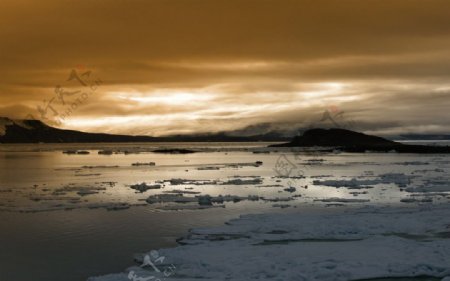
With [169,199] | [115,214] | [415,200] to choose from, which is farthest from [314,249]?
[415,200]

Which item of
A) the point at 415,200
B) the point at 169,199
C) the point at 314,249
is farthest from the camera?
the point at 169,199

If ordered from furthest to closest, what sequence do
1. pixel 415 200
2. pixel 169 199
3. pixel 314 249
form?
pixel 169 199 → pixel 415 200 → pixel 314 249

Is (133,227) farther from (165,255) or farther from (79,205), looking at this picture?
(79,205)

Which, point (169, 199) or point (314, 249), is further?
point (169, 199)

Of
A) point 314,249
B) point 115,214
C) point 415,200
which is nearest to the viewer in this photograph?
point 314,249

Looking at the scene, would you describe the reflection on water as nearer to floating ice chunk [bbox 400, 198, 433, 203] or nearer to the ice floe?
floating ice chunk [bbox 400, 198, 433, 203]

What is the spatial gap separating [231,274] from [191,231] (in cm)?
546

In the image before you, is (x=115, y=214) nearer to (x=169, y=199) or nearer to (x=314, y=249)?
(x=169, y=199)

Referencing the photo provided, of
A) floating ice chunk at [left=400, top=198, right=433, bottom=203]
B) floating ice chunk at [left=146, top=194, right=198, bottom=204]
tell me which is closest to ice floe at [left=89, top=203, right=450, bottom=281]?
floating ice chunk at [left=400, top=198, right=433, bottom=203]

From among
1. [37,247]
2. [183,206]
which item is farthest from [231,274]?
[183,206]

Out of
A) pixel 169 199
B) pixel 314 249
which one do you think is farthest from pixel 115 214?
pixel 314 249

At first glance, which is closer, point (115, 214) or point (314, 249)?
point (314, 249)

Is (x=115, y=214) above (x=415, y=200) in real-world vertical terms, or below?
below

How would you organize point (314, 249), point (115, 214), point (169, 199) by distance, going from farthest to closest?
point (169, 199), point (115, 214), point (314, 249)
